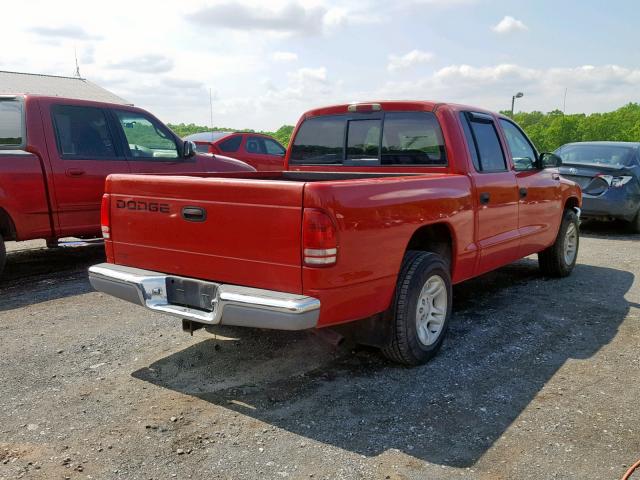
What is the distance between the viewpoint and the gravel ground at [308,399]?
2834mm

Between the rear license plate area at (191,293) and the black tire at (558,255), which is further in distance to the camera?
the black tire at (558,255)

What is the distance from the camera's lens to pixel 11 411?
3.34 metres

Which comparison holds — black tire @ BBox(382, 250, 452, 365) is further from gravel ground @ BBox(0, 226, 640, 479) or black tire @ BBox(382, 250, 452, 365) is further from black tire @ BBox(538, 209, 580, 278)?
black tire @ BBox(538, 209, 580, 278)

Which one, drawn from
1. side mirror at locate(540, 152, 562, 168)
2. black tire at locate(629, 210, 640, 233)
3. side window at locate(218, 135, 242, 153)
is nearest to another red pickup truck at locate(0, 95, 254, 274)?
side mirror at locate(540, 152, 562, 168)

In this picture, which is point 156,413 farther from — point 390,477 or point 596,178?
point 596,178

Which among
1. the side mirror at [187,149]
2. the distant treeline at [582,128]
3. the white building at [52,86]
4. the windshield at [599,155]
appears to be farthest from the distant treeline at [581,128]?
the side mirror at [187,149]

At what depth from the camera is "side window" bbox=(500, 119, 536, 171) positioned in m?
5.53

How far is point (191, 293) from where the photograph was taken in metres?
3.54

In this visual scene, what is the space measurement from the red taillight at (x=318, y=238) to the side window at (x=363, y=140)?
2.06 m

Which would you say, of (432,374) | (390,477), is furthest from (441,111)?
(390,477)

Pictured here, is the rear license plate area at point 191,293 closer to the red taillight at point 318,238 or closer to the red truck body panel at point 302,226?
the red truck body panel at point 302,226

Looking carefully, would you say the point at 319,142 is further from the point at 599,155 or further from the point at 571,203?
the point at 599,155

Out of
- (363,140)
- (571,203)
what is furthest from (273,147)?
(363,140)

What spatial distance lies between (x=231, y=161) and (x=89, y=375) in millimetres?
5068
